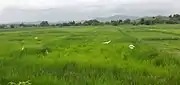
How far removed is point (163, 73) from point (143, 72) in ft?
2.57

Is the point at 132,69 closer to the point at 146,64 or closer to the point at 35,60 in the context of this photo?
the point at 146,64

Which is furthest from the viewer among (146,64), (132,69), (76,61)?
(76,61)

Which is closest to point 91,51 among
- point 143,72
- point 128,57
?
point 128,57

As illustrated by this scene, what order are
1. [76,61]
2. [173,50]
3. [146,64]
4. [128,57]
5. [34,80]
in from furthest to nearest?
1. [173,50]
2. [128,57]
3. [76,61]
4. [146,64]
5. [34,80]

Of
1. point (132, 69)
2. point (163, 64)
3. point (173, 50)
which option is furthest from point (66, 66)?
point (173, 50)

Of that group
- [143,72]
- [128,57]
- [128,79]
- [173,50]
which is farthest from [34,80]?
[173,50]

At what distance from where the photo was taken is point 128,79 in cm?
1084

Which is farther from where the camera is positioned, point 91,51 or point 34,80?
point 91,51

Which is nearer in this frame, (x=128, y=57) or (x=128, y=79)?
(x=128, y=79)

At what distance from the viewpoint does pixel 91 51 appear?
19719 millimetres

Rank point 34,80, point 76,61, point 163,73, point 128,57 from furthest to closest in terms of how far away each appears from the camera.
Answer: point 128,57 → point 76,61 → point 163,73 → point 34,80

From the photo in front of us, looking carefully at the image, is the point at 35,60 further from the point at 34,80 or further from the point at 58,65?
the point at 34,80

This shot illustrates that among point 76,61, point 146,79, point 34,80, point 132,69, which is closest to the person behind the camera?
point 34,80

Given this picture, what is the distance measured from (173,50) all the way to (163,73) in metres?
7.30
